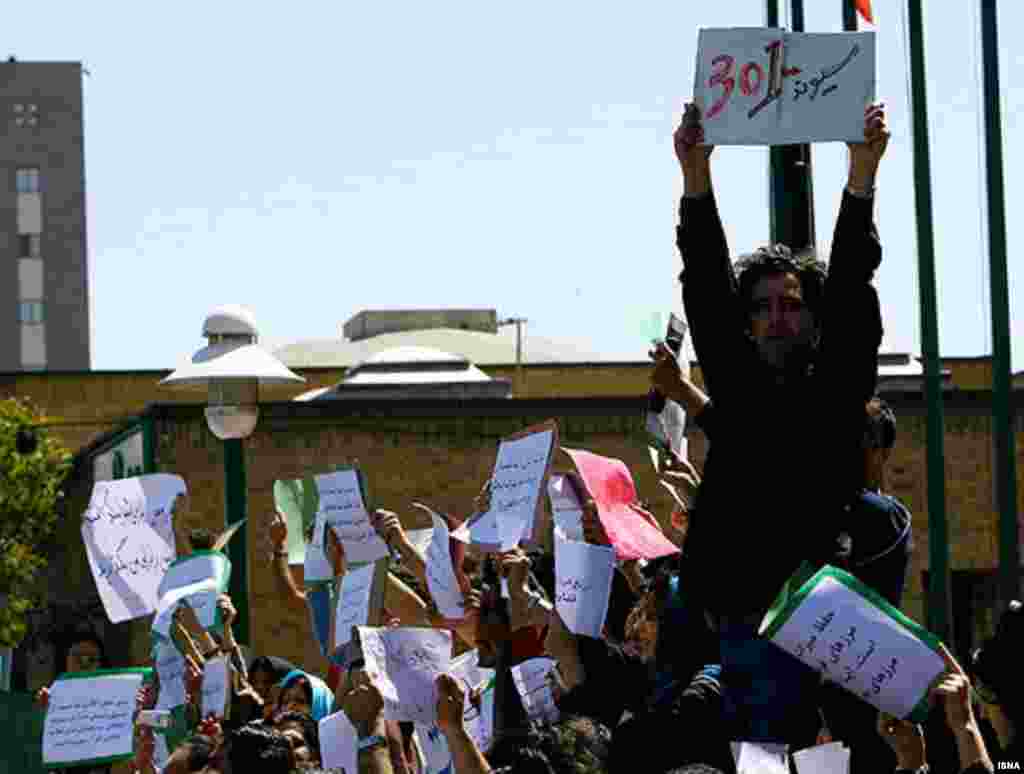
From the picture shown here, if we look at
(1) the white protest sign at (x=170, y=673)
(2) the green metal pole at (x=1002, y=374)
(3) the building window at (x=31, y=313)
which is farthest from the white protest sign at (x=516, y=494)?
(3) the building window at (x=31, y=313)

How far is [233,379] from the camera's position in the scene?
48.2 feet

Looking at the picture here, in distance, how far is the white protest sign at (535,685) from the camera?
7.80 metres

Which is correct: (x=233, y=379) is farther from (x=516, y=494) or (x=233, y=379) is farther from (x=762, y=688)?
(x=762, y=688)

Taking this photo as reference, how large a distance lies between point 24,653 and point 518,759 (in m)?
40.8

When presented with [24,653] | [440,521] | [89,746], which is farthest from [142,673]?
[24,653]

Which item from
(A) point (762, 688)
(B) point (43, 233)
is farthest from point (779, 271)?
(B) point (43, 233)

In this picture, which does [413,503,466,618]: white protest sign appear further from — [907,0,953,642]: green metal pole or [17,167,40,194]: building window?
[17,167,40,194]: building window

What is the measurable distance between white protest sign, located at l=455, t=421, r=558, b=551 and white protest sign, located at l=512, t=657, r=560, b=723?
32.2 inches

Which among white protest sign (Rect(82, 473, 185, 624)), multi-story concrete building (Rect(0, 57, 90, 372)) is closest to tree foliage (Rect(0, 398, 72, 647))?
white protest sign (Rect(82, 473, 185, 624))

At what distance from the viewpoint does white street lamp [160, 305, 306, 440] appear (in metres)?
14.6

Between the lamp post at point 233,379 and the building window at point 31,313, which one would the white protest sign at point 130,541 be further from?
the building window at point 31,313

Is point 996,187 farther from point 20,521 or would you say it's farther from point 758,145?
point 20,521

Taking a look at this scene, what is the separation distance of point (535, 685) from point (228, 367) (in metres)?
6.91

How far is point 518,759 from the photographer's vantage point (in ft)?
20.4
